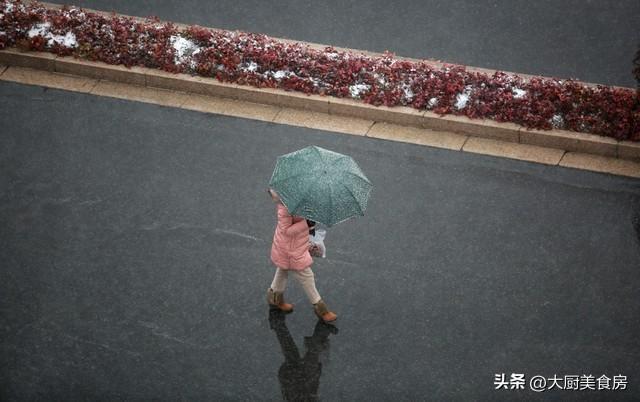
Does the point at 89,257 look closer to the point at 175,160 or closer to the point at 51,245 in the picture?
the point at 51,245

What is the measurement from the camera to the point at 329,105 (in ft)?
36.4

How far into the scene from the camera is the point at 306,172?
750cm

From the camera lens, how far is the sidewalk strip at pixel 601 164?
10.1 m

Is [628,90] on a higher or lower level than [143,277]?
higher

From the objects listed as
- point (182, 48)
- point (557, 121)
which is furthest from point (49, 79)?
point (557, 121)

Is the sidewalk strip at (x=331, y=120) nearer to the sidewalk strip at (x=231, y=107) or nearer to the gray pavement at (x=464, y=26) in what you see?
the sidewalk strip at (x=231, y=107)

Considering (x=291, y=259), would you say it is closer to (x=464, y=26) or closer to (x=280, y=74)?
(x=280, y=74)

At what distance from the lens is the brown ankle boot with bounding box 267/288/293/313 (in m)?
8.48

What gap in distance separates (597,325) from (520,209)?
5.67 feet

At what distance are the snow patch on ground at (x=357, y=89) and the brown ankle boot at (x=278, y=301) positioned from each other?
3.41 metres

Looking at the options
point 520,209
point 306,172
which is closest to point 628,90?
point 520,209

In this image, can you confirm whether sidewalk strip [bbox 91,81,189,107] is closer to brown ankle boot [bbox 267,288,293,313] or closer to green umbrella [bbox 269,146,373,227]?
brown ankle boot [bbox 267,288,293,313]

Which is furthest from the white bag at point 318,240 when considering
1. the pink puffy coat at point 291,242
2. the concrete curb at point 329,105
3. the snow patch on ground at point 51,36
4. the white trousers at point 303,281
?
the snow patch on ground at point 51,36

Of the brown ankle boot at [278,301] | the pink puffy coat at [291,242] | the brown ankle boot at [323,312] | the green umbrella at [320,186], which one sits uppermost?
the green umbrella at [320,186]
